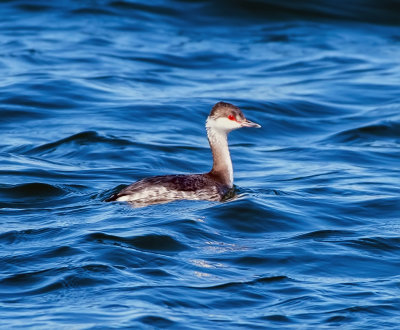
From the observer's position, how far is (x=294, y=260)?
8961 millimetres

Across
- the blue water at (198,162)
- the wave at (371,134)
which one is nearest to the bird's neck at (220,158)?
the blue water at (198,162)

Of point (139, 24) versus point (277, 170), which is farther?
point (139, 24)

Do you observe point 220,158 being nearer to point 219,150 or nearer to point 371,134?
point 219,150

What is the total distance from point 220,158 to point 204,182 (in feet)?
2.54

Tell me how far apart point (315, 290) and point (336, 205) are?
339 cm

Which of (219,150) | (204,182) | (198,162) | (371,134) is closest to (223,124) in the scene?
(219,150)

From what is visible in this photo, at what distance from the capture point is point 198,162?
45.0 feet

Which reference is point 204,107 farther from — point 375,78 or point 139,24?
point 139,24

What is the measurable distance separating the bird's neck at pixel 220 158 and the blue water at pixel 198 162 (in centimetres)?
31

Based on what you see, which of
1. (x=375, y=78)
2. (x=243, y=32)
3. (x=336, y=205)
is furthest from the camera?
(x=243, y=32)

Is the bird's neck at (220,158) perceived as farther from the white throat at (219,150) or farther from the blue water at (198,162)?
the blue water at (198,162)

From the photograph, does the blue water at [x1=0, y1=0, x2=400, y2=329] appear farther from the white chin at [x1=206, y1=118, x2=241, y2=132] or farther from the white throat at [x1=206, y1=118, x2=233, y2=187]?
the white chin at [x1=206, y1=118, x2=241, y2=132]

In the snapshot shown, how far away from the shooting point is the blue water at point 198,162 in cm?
777

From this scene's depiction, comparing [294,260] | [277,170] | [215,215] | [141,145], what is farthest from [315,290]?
[141,145]
